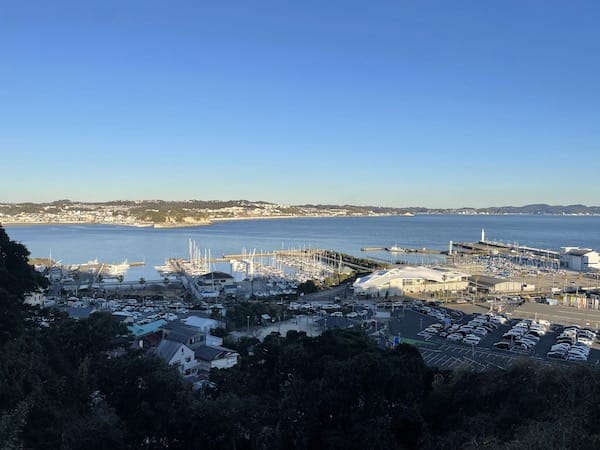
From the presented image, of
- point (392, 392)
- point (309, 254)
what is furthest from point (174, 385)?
point (309, 254)

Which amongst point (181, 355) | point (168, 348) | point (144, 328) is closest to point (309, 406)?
point (181, 355)

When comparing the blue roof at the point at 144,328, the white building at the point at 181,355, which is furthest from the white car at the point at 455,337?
the blue roof at the point at 144,328

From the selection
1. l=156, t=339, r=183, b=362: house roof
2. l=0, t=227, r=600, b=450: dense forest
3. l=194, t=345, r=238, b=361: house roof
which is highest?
l=0, t=227, r=600, b=450: dense forest

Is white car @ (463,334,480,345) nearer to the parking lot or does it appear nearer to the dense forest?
the parking lot

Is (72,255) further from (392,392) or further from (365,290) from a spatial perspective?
(392,392)

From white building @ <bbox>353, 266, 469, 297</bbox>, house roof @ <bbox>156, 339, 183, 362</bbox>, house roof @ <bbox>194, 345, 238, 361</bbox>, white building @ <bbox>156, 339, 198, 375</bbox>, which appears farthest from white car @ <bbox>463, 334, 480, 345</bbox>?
white building @ <bbox>353, 266, 469, 297</bbox>
